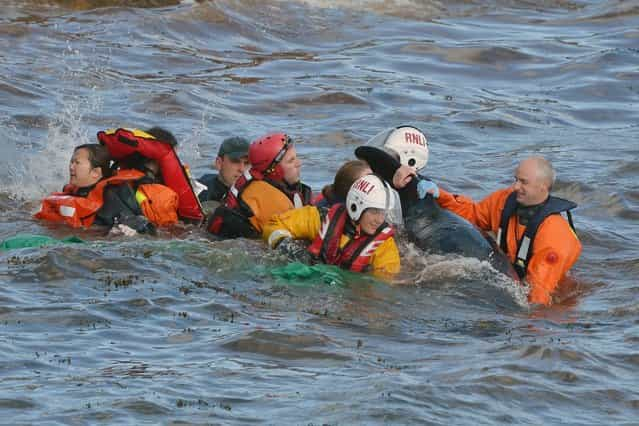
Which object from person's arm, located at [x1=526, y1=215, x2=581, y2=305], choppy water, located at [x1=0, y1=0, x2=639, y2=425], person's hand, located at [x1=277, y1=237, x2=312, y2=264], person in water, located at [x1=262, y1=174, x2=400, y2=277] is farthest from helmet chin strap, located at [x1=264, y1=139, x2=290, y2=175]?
person's arm, located at [x1=526, y1=215, x2=581, y2=305]

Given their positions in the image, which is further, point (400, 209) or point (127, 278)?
point (400, 209)

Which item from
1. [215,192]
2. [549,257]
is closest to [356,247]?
[549,257]

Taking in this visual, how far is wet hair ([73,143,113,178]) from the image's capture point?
12.0 metres

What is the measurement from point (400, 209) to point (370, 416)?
3.44m

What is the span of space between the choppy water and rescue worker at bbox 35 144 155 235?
0.19 metres

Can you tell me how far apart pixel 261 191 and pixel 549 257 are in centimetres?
262

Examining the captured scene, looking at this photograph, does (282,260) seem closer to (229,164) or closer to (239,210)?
(239,210)

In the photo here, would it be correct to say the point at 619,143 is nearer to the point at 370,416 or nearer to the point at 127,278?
the point at 127,278

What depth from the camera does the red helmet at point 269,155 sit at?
11562mm

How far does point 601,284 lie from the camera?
11867 mm

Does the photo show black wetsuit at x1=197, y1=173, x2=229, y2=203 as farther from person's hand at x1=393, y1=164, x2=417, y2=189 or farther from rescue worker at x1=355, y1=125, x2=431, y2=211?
person's hand at x1=393, y1=164, x2=417, y2=189

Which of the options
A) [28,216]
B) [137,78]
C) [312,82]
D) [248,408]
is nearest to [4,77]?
[137,78]

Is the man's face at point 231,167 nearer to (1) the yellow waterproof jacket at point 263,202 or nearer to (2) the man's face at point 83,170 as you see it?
(1) the yellow waterproof jacket at point 263,202

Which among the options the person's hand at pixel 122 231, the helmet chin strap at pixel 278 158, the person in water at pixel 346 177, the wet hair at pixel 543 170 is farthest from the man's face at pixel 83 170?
the wet hair at pixel 543 170
